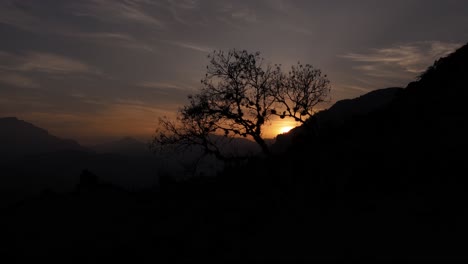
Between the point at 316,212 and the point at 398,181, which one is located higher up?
the point at 398,181

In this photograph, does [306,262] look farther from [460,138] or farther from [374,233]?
[460,138]

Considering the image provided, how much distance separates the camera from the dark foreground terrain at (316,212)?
27.7 ft

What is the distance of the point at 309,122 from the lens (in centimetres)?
3406

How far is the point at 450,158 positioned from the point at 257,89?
22.3 m

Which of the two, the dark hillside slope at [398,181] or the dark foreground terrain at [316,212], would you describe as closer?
the dark hillside slope at [398,181]

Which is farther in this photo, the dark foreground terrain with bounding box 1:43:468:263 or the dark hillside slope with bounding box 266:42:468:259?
the dark foreground terrain with bounding box 1:43:468:263

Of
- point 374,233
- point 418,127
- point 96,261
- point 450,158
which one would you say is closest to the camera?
point 374,233

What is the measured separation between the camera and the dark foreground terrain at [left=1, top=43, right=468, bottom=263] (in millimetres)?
8430

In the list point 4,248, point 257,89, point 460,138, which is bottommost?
point 4,248

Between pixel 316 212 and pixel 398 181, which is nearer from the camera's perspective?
pixel 316 212

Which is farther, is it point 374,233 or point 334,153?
point 334,153

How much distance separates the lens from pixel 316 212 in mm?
10594

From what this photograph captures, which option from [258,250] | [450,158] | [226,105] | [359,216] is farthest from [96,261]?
[226,105]

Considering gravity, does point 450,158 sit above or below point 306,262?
above
